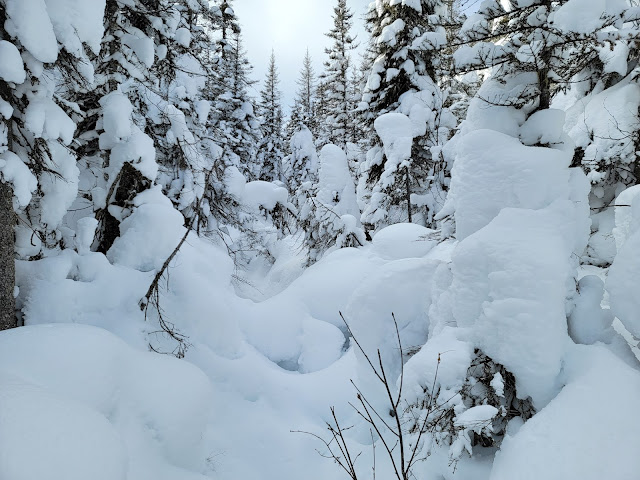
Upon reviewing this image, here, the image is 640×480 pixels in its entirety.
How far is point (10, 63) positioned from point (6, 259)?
201 centimetres

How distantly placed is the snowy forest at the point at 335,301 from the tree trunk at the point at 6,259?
2 centimetres

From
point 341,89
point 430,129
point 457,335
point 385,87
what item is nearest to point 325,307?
point 457,335

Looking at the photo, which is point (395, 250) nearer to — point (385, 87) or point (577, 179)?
point (577, 179)

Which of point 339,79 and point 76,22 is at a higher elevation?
point 339,79

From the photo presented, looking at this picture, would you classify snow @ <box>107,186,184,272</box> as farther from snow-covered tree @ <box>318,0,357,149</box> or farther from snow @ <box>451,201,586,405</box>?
snow-covered tree @ <box>318,0,357,149</box>

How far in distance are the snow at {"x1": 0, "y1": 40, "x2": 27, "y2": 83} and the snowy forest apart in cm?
1

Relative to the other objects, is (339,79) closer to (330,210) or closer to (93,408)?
(330,210)

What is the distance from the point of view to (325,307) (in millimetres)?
8016

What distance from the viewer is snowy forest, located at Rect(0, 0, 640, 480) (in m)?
3.25

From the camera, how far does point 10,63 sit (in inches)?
139

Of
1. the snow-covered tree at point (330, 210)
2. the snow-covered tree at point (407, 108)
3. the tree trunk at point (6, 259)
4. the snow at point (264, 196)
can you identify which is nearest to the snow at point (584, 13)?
the tree trunk at point (6, 259)

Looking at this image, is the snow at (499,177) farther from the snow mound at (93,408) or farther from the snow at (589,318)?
the snow mound at (93,408)

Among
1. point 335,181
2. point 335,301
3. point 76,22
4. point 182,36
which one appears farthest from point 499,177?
point 335,181

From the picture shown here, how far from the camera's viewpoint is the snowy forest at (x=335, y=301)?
128 inches
